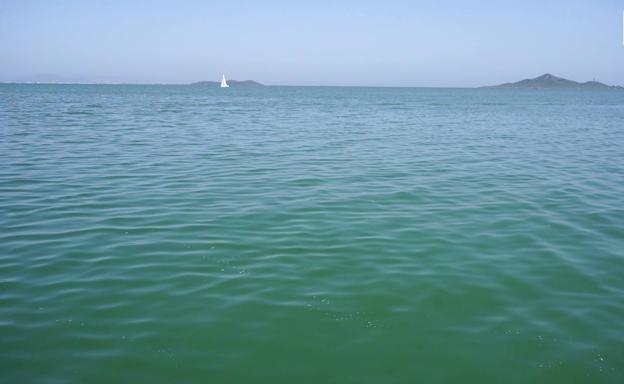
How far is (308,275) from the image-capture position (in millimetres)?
8070

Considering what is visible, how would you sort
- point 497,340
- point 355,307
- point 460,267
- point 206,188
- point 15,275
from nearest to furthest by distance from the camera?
point 497,340, point 355,307, point 15,275, point 460,267, point 206,188

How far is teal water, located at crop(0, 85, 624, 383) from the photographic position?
5.86 m

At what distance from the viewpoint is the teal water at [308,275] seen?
586 cm

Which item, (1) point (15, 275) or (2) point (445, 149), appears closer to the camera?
(1) point (15, 275)

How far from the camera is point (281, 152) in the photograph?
2092 centimetres

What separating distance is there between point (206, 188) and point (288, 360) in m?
8.74

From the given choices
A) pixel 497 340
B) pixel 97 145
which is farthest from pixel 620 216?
pixel 97 145

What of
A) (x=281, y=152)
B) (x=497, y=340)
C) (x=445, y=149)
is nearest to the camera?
(x=497, y=340)

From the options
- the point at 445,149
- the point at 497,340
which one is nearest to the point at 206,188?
the point at 497,340

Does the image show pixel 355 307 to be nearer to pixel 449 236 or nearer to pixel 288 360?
pixel 288 360

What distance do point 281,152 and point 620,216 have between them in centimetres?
1308

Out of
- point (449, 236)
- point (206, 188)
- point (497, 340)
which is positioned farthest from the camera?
point (206, 188)

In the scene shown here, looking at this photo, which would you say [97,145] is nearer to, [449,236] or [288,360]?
[449,236]

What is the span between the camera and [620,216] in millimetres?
11656
